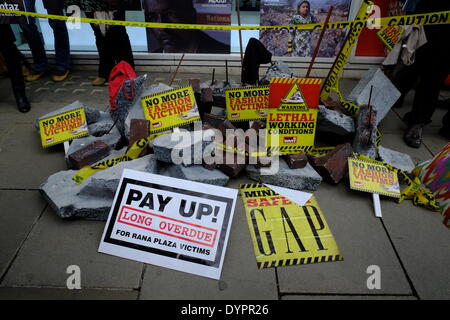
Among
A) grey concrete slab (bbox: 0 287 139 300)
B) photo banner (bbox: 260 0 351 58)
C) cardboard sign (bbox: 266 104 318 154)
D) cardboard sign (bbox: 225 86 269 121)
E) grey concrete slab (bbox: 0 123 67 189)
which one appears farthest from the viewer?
photo banner (bbox: 260 0 351 58)

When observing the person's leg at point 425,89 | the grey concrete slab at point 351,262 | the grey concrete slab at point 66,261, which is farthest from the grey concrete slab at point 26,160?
the person's leg at point 425,89

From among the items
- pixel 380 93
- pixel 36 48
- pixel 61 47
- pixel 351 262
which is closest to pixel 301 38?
pixel 380 93

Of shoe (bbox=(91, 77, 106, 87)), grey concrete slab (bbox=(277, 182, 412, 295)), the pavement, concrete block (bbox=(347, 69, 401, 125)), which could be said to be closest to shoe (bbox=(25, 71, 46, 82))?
shoe (bbox=(91, 77, 106, 87))

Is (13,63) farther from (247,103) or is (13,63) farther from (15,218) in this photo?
(247,103)

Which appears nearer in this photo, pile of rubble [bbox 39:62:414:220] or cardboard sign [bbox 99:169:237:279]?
cardboard sign [bbox 99:169:237:279]

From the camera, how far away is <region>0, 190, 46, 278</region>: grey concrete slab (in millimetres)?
2410

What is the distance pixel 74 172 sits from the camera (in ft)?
9.90

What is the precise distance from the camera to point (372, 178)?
300 cm

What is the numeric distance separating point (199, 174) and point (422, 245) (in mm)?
1865

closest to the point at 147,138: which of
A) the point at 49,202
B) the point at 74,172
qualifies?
the point at 74,172

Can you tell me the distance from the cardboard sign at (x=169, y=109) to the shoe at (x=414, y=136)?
255cm

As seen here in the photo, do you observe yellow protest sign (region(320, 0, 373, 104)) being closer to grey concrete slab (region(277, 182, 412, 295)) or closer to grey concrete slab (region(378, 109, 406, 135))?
grey concrete slab (region(378, 109, 406, 135))

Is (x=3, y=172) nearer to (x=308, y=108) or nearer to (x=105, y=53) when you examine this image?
(x=105, y=53)

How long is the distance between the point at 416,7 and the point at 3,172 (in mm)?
4807
